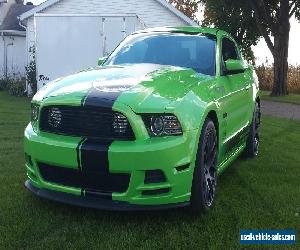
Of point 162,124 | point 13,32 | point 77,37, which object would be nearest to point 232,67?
point 162,124

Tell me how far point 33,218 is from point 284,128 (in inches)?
289

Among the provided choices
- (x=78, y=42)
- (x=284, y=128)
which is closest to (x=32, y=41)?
(x=78, y=42)

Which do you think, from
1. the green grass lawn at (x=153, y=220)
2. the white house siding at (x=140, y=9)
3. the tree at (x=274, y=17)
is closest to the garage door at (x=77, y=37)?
the white house siding at (x=140, y=9)

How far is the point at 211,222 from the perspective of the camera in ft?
13.0

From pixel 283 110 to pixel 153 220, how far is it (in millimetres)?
11225

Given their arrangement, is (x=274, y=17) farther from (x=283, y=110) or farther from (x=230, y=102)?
(x=230, y=102)

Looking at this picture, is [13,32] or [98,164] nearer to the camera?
[98,164]

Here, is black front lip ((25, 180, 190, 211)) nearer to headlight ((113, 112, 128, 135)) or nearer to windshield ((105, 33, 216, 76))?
headlight ((113, 112, 128, 135))

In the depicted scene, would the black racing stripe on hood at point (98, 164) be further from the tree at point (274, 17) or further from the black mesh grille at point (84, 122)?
the tree at point (274, 17)

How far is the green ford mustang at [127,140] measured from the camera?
3.57 m

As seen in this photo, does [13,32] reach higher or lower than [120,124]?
higher

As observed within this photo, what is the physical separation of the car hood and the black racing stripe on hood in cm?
4

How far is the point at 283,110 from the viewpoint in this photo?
1429cm

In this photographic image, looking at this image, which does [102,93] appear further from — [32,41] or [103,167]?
[32,41]
